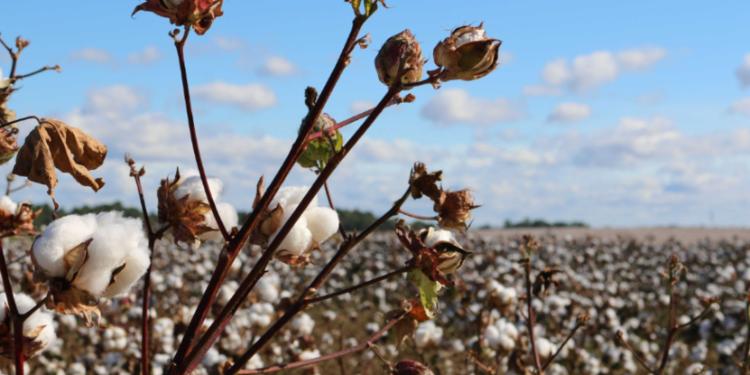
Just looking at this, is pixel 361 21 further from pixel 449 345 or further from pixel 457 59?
pixel 449 345

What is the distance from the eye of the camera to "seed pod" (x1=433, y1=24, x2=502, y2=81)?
1058mm

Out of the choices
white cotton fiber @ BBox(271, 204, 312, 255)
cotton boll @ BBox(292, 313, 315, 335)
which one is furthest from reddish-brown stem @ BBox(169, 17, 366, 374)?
cotton boll @ BBox(292, 313, 315, 335)

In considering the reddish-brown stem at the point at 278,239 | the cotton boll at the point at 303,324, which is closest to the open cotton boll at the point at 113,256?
the reddish-brown stem at the point at 278,239

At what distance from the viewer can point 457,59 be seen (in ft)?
3.50

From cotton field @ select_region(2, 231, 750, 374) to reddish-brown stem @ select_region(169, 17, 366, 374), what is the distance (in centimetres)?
37

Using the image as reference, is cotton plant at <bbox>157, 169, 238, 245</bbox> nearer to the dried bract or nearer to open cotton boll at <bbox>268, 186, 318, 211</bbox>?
open cotton boll at <bbox>268, 186, 318, 211</bbox>

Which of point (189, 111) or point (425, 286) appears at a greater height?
point (189, 111)

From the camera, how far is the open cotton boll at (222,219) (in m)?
1.18

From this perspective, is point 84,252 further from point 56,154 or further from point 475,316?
point 475,316

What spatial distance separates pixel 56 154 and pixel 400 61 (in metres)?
0.47

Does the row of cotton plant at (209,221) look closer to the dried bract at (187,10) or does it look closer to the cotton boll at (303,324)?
the dried bract at (187,10)

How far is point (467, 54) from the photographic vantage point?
3.47 feet

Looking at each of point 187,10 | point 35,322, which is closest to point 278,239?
point 187,10

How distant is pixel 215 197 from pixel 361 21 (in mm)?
374
